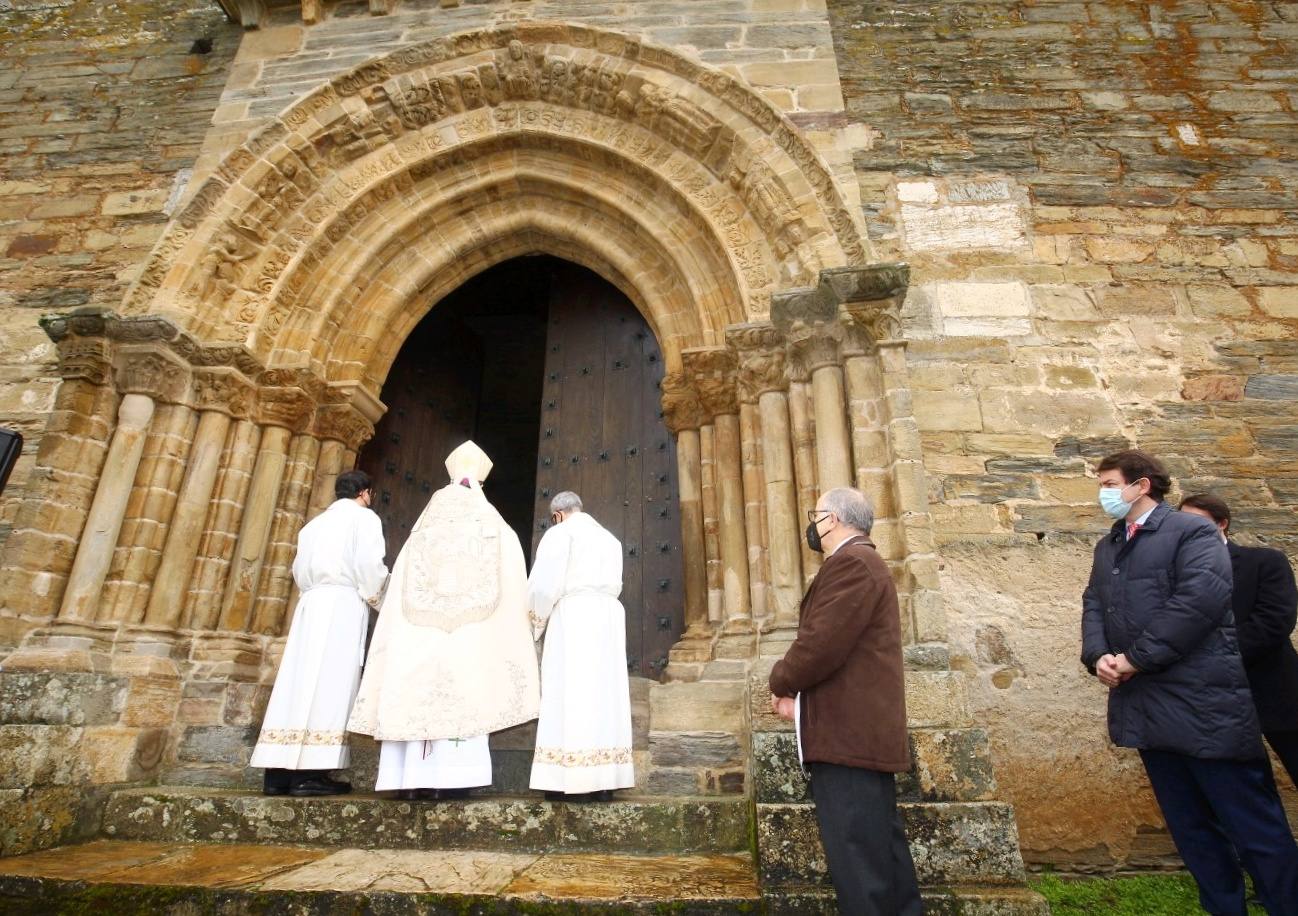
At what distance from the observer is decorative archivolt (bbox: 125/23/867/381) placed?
4867 mm

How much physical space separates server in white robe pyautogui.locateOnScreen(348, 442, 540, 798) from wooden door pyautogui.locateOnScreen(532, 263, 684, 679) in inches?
54.7

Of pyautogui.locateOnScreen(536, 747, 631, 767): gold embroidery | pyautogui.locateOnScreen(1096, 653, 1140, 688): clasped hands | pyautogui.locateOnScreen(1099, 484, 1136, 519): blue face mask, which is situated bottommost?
pyautogui.locateOnScreen(536, 747, 631, 767): gold embroidery

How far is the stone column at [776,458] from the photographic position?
399 centimetres

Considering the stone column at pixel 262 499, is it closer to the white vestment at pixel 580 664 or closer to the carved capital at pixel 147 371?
the carved capital at pixel 147 371

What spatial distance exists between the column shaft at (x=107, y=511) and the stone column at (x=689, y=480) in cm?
333

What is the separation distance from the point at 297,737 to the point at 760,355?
129 inches

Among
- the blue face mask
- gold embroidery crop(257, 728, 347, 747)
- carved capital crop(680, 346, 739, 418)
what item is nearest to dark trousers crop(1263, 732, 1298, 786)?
the blue face mask

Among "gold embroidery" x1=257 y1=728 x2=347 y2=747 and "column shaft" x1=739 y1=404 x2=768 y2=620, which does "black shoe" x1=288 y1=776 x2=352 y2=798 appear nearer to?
"gold embroidery" x1=257 y1=728 x2=347 y2=747

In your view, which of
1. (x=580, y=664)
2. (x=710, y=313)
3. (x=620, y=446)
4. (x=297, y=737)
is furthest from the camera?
(x=620, y=446)

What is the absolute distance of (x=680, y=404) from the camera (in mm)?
5035

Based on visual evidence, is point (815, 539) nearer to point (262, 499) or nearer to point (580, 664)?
point (580, 664)

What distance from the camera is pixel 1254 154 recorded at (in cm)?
529

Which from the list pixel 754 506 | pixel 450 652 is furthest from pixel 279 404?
pixel 754 506

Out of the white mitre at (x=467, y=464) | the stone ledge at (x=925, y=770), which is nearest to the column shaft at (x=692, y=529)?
the white mitre at (x=467, y=464)
